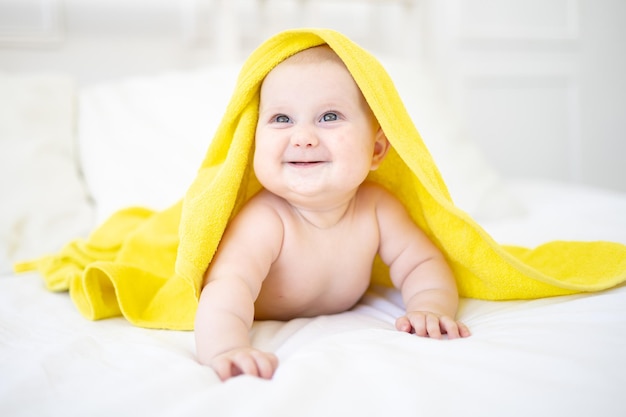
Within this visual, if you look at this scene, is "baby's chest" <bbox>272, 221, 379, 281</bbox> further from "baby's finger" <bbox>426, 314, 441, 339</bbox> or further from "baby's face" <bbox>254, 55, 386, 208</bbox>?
"baby's finger" <bbox>426, 314, 441, 339</bbox>

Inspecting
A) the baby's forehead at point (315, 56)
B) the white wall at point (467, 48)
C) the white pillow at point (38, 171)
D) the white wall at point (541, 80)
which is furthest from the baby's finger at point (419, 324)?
the white wall at point (541, 80)

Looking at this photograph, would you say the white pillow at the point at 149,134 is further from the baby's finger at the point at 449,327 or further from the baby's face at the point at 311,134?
the baby's finger at the point at 449,327

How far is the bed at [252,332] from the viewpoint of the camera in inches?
19.2

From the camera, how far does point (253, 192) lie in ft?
3.09

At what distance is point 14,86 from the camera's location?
139 cm

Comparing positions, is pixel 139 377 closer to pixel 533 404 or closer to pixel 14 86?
pixel 533 404

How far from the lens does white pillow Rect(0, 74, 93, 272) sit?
1.18 metres

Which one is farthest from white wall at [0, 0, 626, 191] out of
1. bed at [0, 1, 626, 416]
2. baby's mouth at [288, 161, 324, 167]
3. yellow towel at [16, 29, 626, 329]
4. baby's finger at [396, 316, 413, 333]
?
baby's finger at [396, 316, 413, 333]

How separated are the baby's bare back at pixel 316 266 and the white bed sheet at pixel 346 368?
5 centimetres

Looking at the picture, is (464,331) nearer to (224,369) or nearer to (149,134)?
(224,369)

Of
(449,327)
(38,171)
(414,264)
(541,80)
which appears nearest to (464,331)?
(449,327)

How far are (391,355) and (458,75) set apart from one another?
2.01m

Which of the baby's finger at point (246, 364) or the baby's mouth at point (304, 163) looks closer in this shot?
the baby's finger at point (246, 364)

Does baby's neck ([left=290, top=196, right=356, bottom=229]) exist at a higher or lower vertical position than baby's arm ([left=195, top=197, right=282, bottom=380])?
higher
